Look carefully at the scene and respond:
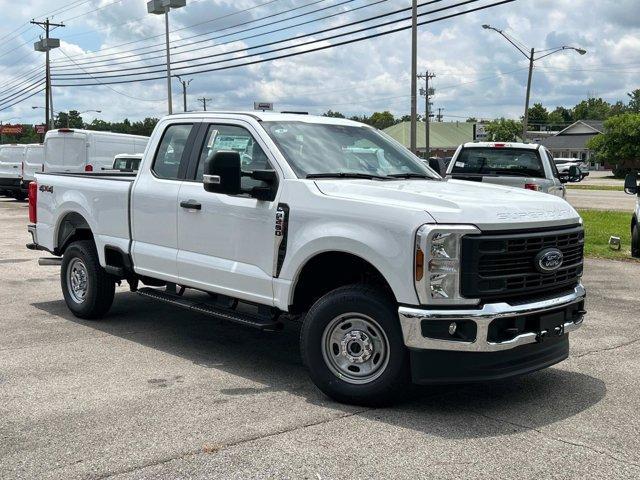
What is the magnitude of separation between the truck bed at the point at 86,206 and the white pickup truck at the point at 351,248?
0.04 metres

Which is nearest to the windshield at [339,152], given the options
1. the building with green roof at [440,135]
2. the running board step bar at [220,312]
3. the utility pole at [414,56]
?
the running board step bar at [220,312]

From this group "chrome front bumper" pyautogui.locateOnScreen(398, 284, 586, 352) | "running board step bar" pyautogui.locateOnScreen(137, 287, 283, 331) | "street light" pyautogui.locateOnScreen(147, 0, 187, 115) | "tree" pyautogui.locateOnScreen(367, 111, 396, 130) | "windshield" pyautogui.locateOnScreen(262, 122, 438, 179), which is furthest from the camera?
"tree" pyautogui.locateOnScreen(367, 111, 396, 130)

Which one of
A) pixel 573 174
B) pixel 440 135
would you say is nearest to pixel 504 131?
pixel 440 135

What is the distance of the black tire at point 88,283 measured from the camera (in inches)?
296

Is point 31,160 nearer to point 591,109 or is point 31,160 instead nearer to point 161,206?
point 161,206

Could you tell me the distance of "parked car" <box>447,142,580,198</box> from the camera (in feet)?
42.3

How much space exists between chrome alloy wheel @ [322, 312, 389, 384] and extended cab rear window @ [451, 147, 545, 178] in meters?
8.99

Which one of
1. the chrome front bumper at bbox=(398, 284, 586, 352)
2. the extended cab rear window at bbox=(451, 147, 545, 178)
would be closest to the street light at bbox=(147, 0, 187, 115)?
the extended cab rear window at bbox=(451, 147, 545, 178)

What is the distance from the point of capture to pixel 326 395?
522 centimetres

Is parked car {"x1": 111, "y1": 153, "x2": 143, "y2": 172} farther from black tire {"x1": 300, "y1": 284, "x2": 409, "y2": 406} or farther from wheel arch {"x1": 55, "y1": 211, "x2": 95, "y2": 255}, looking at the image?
black tire {"x1": 300, "y1": 284, "x2": 409, "y2": 406}

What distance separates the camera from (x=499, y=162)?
13586 mm

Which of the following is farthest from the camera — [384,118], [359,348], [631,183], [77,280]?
[384,118]

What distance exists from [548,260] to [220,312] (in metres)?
2.61

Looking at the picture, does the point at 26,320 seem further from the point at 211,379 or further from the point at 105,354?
the point at 211,379
